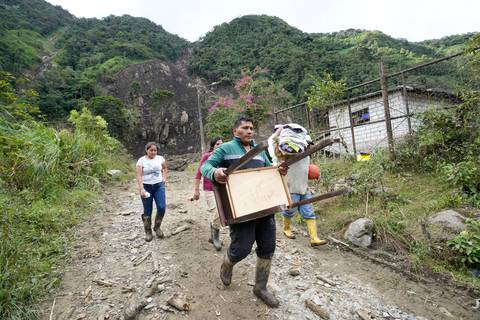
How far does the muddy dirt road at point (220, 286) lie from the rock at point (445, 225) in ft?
2.63

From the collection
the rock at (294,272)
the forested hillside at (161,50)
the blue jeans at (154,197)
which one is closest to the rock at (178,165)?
the forested hillside at (161,50)

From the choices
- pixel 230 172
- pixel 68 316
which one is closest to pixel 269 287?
pixel 230 172

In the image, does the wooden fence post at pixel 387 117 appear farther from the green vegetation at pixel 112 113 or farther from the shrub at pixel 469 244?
the green vegetation at pixel 112 113

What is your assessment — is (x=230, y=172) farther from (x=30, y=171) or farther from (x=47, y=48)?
(x=47, y=48)

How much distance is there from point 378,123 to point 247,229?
31.6ft

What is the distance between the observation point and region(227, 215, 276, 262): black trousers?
2545 mm

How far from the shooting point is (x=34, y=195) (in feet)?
18.4

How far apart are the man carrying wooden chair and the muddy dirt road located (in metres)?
0.30

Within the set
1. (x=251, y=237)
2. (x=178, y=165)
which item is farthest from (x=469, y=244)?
(x=178, y=165)

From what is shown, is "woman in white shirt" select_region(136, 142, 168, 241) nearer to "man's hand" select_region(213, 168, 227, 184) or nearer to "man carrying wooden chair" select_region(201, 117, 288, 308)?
"man carrying wooden chair" select_region(201, 117, 288, 308)

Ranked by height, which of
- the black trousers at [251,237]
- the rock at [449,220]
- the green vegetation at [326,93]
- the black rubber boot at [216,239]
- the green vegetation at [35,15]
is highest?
the green vegetation at [35,15]

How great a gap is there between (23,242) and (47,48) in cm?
5750

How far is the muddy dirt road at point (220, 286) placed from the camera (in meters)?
2.78

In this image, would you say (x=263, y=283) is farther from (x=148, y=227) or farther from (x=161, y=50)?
(x=161, y=50)
